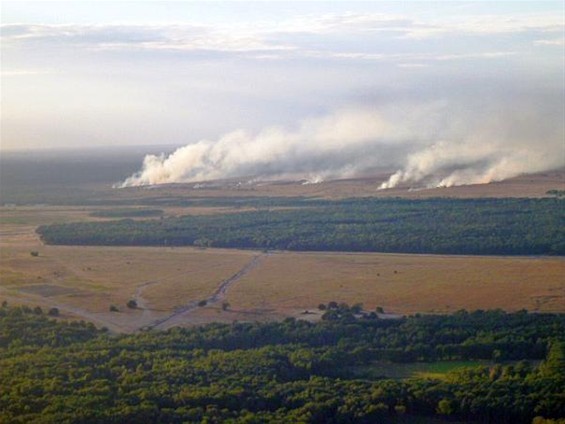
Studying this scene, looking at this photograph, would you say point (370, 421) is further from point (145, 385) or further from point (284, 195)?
point (284, 195)

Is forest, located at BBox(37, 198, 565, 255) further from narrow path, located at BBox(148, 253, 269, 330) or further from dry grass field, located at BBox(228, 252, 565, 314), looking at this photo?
narrow path, located at BBox(148, 253, 269, 330)

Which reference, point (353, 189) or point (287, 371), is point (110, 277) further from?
point (353, 189)

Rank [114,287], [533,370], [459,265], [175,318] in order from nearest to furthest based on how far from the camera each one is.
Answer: [533,370] → [175,318] → [114,287] → [459,265]

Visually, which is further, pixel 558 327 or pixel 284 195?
pixel 284 195

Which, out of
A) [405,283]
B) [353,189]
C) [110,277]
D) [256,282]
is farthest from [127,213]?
[405,283]

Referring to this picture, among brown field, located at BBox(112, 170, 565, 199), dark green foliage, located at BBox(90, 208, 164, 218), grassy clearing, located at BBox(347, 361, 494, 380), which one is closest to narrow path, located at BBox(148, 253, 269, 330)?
grassy clearing, located at BBox(347, 361, 494, 380)

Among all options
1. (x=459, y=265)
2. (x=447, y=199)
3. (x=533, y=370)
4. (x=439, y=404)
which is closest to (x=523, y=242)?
(x=459, y=265)

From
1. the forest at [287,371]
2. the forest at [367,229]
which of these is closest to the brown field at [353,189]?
the forest at [367,229]
